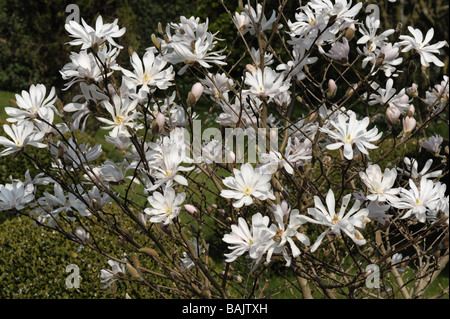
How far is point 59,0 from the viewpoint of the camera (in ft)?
20.6

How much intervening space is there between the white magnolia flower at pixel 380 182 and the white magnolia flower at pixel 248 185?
30cm

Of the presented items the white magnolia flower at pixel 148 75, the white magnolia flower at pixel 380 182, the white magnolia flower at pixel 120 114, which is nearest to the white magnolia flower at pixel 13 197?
the white magnolia flower at pixel 120 114

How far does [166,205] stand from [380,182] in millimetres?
632

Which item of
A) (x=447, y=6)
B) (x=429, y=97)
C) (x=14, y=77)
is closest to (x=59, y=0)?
(x=14, y=77)

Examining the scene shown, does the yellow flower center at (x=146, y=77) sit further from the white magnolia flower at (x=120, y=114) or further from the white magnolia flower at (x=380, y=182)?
the white magnolia flower at (x=380, y=182)

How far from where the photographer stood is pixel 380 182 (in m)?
1.52

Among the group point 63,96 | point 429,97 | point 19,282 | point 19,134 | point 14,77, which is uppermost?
point 19,134

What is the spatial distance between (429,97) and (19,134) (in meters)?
1.80

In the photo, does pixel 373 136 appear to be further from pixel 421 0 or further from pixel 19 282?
pixel 421 0

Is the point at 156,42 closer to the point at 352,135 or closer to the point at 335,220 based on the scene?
the point at 352,135

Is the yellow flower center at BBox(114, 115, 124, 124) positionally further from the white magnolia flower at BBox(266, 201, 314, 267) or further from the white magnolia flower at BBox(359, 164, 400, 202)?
the white magnolia flower at BBox(359, 164, 400, 202)

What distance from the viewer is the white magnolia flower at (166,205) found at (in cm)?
150

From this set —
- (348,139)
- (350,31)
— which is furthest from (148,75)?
(350,31)

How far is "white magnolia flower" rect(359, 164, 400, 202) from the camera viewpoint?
1496 millimetres
